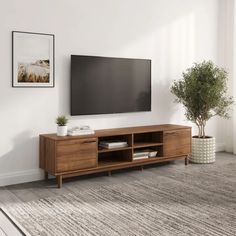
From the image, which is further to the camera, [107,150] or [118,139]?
[118,139]

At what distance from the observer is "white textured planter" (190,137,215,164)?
17.7ft

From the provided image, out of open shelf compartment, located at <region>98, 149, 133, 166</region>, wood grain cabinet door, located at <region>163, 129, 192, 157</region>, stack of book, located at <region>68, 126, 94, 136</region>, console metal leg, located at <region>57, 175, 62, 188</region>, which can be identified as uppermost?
stack of book, located at <region>68, 126, 94, 136</region>

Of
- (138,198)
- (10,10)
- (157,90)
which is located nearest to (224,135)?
(157,90)

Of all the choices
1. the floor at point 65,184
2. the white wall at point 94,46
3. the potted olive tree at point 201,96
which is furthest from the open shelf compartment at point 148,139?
the potted olive tree at point 201,96

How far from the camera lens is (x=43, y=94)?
177 inches

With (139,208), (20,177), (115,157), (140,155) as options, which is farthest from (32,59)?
(139,208)

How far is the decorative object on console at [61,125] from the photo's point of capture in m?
4.31

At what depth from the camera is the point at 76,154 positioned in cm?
425

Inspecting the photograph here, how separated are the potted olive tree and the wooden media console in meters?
0.26

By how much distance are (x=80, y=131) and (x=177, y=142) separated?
1.46m

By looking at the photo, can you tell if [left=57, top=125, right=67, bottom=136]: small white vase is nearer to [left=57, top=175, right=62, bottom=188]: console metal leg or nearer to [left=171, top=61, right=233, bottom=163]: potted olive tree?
[left=57, top=175, right=62, bottom=188]: console metal leg

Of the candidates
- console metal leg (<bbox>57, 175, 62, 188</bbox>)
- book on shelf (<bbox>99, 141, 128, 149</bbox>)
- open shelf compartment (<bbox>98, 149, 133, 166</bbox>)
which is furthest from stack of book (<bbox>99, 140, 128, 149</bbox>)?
console metal leg (<bbox>57, 175, 62, 188</bbox>)

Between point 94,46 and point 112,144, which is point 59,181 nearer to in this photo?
point 112,144

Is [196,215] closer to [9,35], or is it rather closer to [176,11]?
[9,35]
